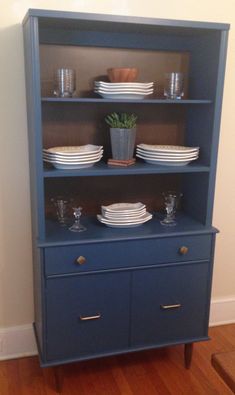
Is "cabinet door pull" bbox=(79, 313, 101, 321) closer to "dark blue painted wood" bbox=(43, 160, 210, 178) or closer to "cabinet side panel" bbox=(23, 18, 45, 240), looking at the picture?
"cabinet side panel" bbox=(23, 18, 45, 240)

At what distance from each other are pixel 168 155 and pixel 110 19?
0.66 meters

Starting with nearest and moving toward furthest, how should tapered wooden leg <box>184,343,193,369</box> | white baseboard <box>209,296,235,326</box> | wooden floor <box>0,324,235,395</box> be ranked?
wooden floor <box>0,324,235,395</box> → tapered wooden leg <box>184,343,193,369</box> → white baseboard <box>209,296,235,326</box>

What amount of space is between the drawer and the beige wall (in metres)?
0.40

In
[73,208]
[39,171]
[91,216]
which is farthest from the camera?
[91,216]

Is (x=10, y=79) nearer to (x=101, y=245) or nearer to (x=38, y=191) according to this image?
(x=38, y=191)

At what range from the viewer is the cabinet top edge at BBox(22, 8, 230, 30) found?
1604 mm

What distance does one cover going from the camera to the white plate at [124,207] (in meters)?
2.01

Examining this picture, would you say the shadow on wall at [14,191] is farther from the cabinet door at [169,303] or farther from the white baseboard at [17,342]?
the cabinet door at [169,303]

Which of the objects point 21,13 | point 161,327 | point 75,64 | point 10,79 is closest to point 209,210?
point 161,327

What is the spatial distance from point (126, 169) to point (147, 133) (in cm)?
39

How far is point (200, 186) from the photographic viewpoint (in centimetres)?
211

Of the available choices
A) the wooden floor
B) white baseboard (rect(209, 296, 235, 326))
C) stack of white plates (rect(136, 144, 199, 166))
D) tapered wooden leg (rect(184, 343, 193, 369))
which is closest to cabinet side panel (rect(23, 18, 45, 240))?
stack of white plates (rect(136, 144, 199, 166))

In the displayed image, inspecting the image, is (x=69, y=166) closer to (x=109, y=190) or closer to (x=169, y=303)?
(x=109, y=190)

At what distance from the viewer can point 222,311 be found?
262cm
